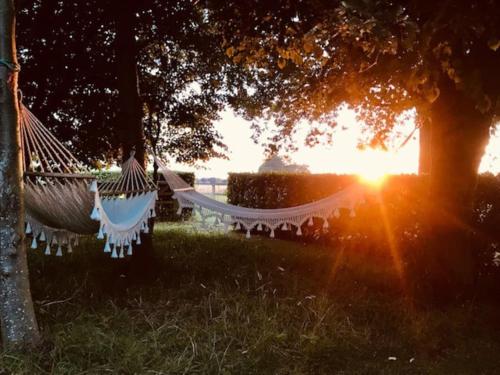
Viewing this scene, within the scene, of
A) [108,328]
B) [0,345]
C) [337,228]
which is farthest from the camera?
[337,228]

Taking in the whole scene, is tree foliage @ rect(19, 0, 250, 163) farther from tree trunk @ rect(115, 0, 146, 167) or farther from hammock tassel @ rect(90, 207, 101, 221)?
hammock tassel @ rect(90, 207, 101, 221)

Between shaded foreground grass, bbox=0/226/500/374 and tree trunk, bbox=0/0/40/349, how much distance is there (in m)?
0.19

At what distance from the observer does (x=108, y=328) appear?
3223 millimetres

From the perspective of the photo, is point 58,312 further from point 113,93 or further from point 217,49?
point 217,49

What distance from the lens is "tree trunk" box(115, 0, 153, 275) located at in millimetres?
4492

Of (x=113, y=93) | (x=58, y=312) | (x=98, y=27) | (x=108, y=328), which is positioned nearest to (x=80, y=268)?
(x=58, y=312)

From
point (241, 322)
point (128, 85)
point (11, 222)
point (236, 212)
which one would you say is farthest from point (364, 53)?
point (11, 222)

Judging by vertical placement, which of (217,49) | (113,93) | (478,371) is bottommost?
(478,371)

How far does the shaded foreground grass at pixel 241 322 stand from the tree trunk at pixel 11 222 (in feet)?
0.61

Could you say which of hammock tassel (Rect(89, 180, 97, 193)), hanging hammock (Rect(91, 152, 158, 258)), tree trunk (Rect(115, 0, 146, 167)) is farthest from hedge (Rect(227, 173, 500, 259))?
hammock tassel (Rect(89, 180, 97, 193))

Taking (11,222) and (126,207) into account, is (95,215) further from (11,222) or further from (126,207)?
(126,207)

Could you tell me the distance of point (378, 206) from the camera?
19.6 feet

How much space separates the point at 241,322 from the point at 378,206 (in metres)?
3.16

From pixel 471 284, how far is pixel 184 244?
3152 mm
